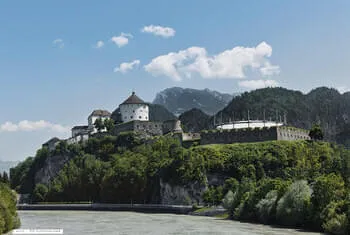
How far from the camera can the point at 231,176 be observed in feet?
228

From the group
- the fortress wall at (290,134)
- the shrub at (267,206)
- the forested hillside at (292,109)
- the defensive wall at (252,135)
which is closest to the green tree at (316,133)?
the fortress wall at (290,134)

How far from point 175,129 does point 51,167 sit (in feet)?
83.9

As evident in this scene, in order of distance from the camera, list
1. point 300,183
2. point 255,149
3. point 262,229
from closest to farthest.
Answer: point 262,229 → point 300,183 → point 255,149

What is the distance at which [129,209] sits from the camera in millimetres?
72438

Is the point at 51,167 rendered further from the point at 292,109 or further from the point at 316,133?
the point at 292,109

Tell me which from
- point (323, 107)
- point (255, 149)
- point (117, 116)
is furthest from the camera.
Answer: point (323, 107)

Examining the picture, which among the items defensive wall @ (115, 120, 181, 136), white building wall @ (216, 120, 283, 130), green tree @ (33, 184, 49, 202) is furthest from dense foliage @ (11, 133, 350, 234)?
white building wall @ (216, 120, 283, 130)

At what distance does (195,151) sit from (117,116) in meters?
35.6

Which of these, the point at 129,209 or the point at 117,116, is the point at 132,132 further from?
the point at 129,209

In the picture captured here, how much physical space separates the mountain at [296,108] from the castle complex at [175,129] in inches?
1635

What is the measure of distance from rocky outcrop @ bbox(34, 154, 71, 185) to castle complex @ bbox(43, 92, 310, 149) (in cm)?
491

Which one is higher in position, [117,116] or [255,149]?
[117,116]

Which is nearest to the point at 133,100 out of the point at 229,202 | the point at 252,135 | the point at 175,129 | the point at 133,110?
the point at 133,110

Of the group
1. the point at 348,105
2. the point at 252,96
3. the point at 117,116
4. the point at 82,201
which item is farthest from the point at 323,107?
the point at 82,201
